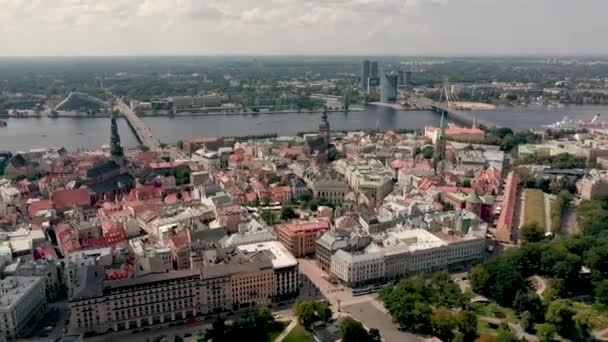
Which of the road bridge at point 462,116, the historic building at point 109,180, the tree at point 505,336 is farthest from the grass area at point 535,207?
the road bridge at point 462,116

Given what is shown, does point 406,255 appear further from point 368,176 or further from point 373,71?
point 373,71

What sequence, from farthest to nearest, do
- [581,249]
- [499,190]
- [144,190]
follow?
[499,190] → [144,190] → [581,249]

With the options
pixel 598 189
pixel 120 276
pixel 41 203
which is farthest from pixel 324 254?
pixel 598 189

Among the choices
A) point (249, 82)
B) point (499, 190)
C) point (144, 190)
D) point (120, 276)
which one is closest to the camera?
point (120, 276)

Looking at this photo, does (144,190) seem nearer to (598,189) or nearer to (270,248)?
(270,248)

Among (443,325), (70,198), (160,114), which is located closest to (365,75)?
(160,114)

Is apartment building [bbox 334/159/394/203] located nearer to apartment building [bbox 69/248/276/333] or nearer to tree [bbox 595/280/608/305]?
apartment building [bbox 69/248/276/333]

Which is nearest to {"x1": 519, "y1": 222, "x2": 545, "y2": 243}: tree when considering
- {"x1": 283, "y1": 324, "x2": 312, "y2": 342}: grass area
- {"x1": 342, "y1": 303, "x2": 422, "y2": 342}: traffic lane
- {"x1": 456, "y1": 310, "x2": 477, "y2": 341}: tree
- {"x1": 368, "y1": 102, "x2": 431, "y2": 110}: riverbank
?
{"x1": 456, "y1": 310, "x2": 477, "y2": 341}: tree
